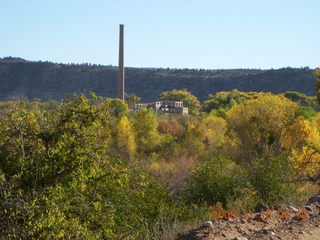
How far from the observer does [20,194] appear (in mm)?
7195

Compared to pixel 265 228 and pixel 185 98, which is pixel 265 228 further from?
pixel 185 98

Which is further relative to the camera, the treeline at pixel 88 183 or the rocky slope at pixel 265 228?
the rocky slope at pixel 265 228

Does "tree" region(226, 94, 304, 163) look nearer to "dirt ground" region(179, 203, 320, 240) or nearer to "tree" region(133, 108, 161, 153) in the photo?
"tree" region(133, 108, 161, 153)

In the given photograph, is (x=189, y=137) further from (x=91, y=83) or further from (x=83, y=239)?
(x=91, y=83)

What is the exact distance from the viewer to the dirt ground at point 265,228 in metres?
7.89

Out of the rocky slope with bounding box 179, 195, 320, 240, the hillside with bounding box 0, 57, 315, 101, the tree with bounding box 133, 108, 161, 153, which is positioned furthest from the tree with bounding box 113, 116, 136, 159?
the hillside with bounding box 0, 57, 315, 101

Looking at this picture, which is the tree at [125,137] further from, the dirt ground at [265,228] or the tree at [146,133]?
the dirt ground at [265,228]

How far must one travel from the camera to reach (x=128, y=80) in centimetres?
10706

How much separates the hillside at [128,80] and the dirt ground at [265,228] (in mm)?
78898

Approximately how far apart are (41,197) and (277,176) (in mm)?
9507

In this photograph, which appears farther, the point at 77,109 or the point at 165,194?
the point at 165,194

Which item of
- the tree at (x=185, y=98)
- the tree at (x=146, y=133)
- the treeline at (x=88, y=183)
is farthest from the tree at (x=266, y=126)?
the tree at (x=185, y=98)

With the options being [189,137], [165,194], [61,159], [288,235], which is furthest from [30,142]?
[189,137]

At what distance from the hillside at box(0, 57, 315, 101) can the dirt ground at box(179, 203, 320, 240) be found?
78898 mm
